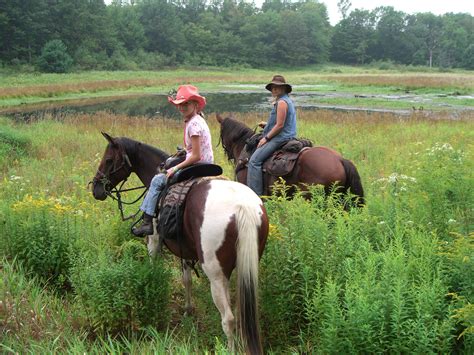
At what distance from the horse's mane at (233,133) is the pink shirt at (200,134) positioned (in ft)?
11.1

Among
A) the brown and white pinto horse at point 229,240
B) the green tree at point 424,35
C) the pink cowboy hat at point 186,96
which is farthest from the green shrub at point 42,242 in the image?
the green tree at point 424,35

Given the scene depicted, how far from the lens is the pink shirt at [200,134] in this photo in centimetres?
517

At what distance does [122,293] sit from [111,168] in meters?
2.04

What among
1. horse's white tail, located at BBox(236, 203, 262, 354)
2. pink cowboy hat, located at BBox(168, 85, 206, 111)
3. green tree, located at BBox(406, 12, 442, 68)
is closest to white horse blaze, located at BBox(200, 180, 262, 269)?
horse's white tail, located at BBox(236, 203, 262, 354)

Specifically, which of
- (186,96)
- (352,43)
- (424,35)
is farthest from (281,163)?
(424,35)

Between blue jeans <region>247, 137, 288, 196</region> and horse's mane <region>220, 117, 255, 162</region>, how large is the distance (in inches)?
35.6

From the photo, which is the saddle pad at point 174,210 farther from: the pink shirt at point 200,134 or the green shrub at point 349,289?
the green shrub at point 349,289

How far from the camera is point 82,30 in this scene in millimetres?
79625

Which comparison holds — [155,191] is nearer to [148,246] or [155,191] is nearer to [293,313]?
[148,246]

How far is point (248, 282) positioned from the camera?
Result: 13.8 ft

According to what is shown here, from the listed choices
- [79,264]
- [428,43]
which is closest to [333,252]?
[79,264]

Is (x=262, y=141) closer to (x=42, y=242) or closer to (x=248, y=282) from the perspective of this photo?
(x=42, y=242)

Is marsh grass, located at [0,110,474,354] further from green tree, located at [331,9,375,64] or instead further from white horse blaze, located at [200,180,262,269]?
green tree, located at [331,9,375,64]

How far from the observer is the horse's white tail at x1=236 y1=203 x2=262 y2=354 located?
4195 mm
